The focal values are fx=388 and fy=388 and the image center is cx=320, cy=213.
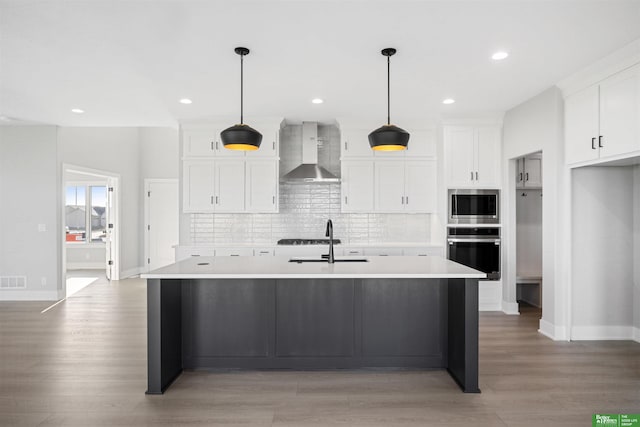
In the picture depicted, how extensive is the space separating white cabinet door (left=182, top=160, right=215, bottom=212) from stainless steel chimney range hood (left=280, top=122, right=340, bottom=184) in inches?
42.1

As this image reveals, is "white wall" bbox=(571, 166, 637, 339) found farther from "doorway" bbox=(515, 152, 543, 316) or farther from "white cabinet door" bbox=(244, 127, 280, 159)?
"white cabinet door" bbox=(244, 127, 280, 159)

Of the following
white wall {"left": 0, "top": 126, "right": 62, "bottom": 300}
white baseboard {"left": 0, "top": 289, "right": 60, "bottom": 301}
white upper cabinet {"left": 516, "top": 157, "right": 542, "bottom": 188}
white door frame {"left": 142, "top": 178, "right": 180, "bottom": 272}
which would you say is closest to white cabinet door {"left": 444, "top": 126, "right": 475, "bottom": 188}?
white upper cabinet {"left": 516, "top": 157, "right": 542, "bottom": 188}

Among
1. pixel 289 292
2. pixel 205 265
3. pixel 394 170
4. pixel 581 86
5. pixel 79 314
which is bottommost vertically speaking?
pixel 79 314

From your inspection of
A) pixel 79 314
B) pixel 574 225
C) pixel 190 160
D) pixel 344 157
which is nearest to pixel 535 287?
pixel 574 225

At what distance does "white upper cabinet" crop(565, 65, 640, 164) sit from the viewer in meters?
3.27

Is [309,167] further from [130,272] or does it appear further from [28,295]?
[130,272]

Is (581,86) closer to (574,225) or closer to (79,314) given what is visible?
(574,225)

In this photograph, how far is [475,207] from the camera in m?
5.39

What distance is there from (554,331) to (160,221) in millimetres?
7372

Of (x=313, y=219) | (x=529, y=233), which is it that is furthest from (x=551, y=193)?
(x=313, y=219)

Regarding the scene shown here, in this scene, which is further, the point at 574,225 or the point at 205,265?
the point at 574,225

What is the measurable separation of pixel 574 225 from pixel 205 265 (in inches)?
147

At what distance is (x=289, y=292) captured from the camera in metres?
3.22

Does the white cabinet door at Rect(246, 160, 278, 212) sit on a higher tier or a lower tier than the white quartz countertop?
higher
